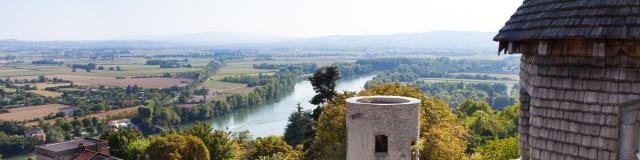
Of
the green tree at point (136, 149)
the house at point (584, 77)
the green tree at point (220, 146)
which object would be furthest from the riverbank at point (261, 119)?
the house at point (584, 77)

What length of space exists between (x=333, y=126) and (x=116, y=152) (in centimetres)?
1844

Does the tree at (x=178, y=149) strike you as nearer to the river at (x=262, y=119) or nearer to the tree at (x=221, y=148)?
the tree at (x=221, y=148)

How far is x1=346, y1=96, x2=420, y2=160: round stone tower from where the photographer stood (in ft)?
51.3

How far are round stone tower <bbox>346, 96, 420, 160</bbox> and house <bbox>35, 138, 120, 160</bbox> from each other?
16.5m

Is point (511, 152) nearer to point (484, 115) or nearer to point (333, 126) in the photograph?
point (333, 126)

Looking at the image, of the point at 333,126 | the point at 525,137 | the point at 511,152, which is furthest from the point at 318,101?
the point at 525,137

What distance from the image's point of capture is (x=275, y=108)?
252ft

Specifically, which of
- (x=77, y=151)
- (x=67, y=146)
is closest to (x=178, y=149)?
(x=77, y=151)

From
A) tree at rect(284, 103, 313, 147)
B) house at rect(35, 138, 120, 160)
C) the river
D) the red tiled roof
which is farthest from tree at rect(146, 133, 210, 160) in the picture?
the river

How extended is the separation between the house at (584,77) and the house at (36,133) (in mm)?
60100

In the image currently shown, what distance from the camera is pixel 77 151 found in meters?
28.5

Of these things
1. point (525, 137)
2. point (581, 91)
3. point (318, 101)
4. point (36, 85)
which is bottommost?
point (36, 85)

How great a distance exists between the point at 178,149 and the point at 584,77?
964 inches

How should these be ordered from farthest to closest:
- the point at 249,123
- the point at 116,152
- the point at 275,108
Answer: the point at 275,108, the point at 249,123, the point at 116,152
